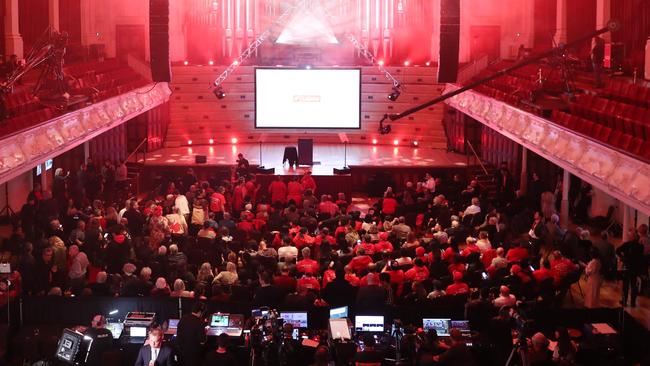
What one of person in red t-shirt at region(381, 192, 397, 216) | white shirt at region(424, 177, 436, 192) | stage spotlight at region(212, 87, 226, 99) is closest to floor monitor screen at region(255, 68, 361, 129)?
stage spotlight at region(212, 87, 226, 99)

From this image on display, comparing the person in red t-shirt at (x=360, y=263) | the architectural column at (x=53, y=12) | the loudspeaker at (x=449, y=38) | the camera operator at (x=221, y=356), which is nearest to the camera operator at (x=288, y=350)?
the camera operator at (x=221, y=356)

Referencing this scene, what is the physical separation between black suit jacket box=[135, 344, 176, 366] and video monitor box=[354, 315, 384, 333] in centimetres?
237

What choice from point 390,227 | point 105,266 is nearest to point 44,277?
point 105,266

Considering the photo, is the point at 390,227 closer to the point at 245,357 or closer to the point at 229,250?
the point at 229,250

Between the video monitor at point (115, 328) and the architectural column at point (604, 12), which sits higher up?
the architectural column at point (604, 12)

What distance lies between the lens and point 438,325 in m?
13.4

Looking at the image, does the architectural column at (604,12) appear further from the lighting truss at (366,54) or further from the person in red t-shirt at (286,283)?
the person in red t-shirt at (286,283)

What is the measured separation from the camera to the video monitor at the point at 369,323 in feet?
43.9

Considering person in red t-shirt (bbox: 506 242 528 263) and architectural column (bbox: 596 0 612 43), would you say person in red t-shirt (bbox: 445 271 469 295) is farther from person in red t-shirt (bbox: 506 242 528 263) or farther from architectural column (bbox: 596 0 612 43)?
architectural column (bbox: 596 0 612 43)

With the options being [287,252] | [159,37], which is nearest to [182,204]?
[159,37]

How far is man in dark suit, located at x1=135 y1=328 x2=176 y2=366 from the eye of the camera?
12.1m

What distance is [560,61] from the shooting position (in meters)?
15.9

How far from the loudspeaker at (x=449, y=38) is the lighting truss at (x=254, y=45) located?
14609 millimetres

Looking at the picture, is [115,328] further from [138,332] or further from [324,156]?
[324,156]
